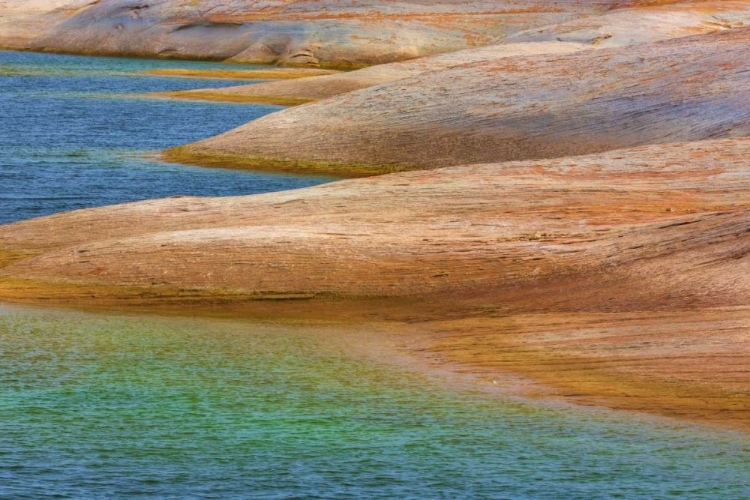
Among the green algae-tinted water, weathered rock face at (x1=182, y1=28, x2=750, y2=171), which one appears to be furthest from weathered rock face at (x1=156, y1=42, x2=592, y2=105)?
the green algae-tinted water

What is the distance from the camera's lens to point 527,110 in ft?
108

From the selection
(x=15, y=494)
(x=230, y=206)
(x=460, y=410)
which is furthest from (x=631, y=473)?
(x=230, y=206)

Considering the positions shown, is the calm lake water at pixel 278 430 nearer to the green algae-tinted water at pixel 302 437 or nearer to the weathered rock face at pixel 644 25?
the green algae-tinted water at pixel 302 437

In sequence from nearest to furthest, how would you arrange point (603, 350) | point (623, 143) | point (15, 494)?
1. point (15, 494)
2. point (603, 350)
3. point (623, 143)

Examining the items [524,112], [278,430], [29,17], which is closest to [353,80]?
[524,112]

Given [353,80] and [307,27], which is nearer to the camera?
[353,80]

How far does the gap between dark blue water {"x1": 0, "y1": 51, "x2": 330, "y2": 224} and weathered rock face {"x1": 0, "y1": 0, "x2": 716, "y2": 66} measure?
972 cm

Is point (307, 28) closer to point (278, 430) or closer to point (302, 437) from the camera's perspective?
point (278, 430)

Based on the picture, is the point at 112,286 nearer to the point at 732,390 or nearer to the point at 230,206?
the point at 230,206

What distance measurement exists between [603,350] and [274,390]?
3.03 m

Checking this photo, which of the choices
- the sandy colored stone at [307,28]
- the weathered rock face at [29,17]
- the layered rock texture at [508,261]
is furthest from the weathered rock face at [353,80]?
the weathered rock face at [29,17]

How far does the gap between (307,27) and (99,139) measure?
3302 cm

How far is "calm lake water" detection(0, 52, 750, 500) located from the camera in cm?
1097

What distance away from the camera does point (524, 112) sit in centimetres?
3275
